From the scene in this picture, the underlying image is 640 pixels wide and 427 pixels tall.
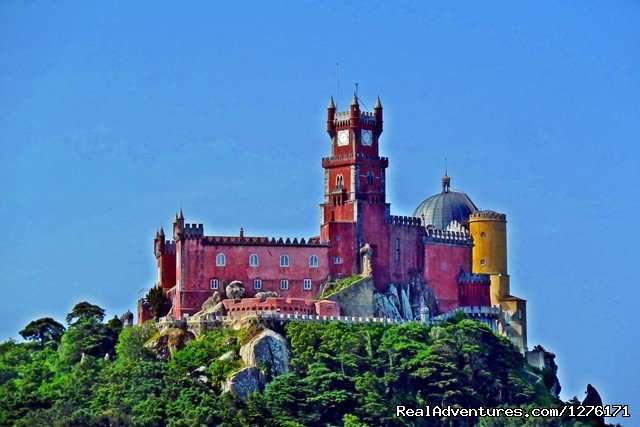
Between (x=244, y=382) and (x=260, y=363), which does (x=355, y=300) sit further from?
(x=244, y=382)

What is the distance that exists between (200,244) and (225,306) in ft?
18.8

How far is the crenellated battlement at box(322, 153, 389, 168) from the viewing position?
546 feet

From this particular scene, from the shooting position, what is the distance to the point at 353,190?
16575 cm

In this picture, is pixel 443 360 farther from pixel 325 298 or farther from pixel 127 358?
pixel 127 358

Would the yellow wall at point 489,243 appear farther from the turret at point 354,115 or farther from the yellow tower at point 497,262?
the turret at point 354,115

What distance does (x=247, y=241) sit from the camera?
16288 cm

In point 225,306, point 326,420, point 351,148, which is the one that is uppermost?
point 351,148

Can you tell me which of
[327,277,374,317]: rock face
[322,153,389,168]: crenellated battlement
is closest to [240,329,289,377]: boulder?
[327,277,374,317]: rock face

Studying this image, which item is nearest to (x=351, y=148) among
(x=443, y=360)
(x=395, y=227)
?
(x=395, y=227)

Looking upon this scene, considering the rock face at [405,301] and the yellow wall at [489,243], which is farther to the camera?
the yellow wall at [489,243]

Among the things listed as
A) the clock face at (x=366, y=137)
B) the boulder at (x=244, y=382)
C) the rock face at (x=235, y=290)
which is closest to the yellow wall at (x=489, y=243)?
the clock face at (x=366, y=137)

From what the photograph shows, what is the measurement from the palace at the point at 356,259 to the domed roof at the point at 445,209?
207cm

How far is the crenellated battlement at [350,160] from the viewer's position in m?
166

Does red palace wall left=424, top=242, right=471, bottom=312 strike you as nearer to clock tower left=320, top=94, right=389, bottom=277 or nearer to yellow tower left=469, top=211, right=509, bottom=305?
yellow tower left=469, top=211, right=509, bottom=305
